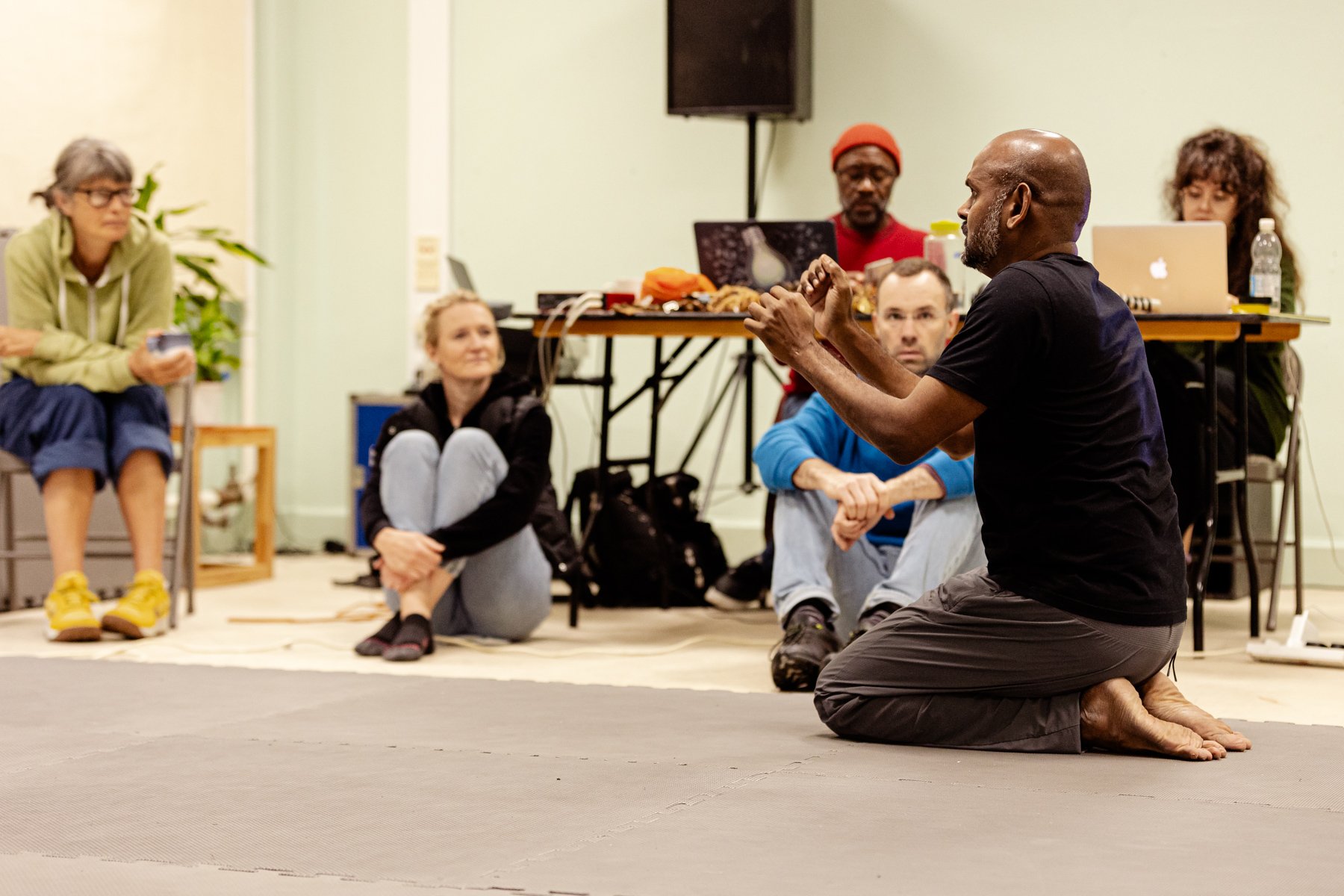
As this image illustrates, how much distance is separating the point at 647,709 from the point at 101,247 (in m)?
2.02

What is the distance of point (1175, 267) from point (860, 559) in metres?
0.94

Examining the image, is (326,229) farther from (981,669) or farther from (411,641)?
(981,669)

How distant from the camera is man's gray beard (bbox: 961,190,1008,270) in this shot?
2.18m

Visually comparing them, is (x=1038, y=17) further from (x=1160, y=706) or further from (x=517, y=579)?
(x=1160, y=706)

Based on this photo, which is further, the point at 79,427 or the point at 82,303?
the point at 82,303

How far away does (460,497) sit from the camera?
342 centimetres

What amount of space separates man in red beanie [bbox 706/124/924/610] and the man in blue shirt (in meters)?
1.03

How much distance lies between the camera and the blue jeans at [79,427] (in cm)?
370

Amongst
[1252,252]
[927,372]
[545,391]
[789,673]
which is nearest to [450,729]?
[789,673]

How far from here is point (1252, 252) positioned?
3.82m

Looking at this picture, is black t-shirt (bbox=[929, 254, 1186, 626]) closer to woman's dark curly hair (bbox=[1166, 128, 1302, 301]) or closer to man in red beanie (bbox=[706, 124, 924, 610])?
woman's dark curly hair (bbox=[1166, 128, 1302, 301])

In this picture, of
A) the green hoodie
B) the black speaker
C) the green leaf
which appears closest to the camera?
the green hoodie

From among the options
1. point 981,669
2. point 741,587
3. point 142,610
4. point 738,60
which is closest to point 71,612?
point 142,610

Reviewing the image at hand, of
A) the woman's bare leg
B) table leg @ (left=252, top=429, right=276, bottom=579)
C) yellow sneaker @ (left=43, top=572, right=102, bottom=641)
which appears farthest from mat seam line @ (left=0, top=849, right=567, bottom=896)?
table leg @ (left=252, top=429, right=276, bottom=579)
